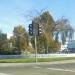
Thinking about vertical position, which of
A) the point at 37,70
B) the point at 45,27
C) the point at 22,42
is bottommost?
the point at 37,70

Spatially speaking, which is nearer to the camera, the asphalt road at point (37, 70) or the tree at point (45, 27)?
the asphalt road at point (37, 70)

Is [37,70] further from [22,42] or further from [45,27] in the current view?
[22,42]

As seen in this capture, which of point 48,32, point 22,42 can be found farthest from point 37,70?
point 22,42

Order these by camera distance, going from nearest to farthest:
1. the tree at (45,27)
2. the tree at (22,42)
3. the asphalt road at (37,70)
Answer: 1. the asphalt road at (37,70)
2. the tree at (45,27)
3. the tree at (22,42)

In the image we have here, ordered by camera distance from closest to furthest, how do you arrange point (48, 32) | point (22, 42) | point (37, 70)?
point (37, 70) → point (48, 32) → point (22, 42)

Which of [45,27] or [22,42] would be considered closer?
[45,27]

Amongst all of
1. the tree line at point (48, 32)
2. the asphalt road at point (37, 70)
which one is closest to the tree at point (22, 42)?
the tree line at point (48, 32)

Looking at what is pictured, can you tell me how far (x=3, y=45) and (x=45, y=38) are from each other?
655 inches

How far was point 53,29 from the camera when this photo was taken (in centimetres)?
7406

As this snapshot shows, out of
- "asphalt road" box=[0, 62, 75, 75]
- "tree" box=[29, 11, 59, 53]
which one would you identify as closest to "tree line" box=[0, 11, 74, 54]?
"tree" box=[29, 11, 59, 53]

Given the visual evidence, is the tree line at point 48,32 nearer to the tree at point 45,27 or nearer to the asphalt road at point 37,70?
the tree at point 45,27

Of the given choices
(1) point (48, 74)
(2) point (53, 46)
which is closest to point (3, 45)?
(2) point (53, 46)

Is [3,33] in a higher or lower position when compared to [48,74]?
higher

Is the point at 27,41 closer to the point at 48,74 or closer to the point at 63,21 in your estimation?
the point at 63,21
